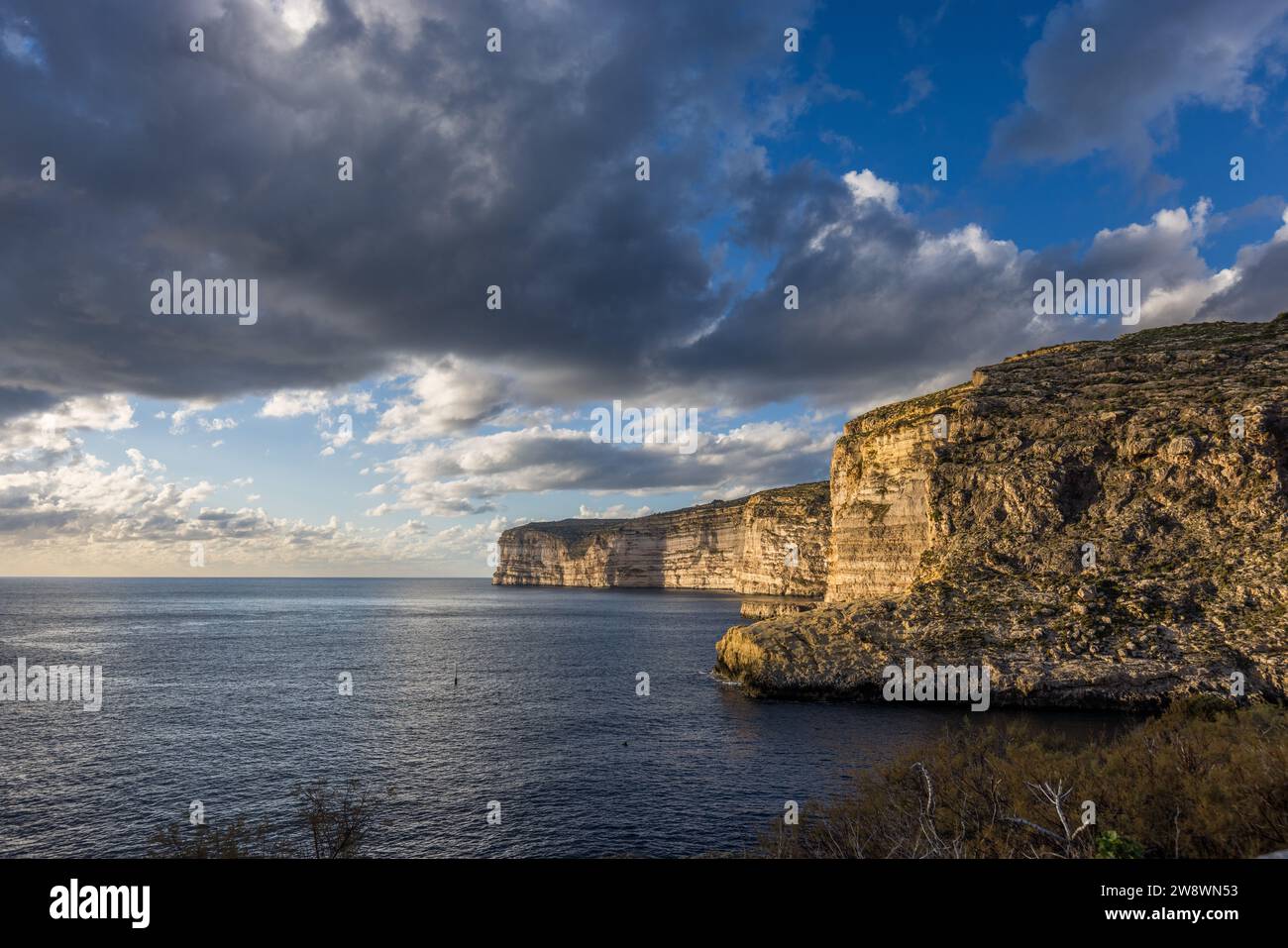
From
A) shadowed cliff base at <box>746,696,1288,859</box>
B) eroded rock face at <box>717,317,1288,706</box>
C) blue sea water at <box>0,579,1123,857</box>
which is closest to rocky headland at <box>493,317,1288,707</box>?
eroded rock face at <box>717,317,1288,706</box>

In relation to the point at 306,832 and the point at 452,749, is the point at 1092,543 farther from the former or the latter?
the point at 306,832

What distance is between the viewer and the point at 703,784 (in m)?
A: 37.3

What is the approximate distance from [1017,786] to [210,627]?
461ft

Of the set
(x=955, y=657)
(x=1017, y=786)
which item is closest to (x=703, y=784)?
(x=1017, y=786)

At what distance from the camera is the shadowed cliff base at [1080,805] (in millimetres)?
18266

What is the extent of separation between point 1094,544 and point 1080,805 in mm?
45581

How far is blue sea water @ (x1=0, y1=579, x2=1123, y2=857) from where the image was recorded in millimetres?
32000

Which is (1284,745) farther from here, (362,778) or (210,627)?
(210,627)

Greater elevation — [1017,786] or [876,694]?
[1017,786]

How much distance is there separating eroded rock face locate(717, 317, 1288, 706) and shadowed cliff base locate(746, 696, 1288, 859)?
23.7 m

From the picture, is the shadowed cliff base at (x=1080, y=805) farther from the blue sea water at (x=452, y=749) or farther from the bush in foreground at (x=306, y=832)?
the bush in foreground at (x=306, y=832)

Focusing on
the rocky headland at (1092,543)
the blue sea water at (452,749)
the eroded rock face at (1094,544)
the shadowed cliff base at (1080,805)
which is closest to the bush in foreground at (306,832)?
the blue sea water at (452,749)
